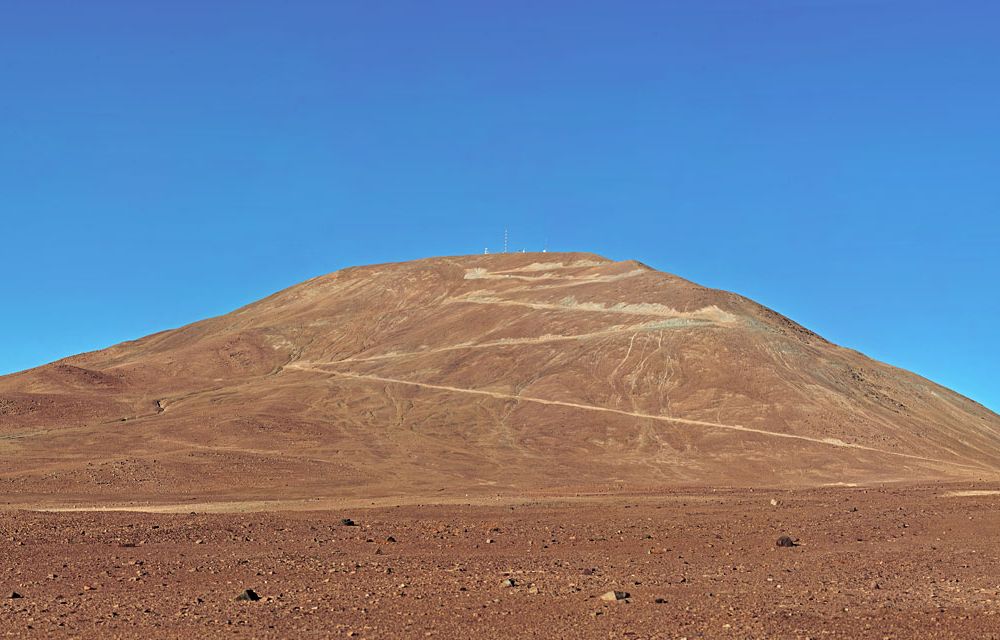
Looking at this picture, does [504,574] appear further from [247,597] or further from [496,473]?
[496,473]

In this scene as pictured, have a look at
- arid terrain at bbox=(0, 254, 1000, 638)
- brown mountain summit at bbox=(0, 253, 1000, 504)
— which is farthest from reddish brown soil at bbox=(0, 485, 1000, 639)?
brown mountain summit at bbox=(0, 253, 1000, 504)

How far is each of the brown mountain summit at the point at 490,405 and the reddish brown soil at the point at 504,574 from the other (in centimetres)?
1735

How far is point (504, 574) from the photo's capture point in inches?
641

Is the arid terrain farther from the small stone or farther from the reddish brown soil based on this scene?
the small stone

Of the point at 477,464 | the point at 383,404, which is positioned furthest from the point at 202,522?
the point at 383,404

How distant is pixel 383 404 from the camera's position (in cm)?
7781

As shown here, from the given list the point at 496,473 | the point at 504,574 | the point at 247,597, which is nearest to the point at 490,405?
the point at 496,473

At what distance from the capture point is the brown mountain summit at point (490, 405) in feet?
172

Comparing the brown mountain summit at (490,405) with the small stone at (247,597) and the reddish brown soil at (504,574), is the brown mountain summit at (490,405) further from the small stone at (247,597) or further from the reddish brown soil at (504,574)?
the small stone at (247,597)

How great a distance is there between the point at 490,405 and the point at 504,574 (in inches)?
2403

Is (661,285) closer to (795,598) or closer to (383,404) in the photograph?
(383,404)

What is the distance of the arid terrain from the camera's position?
45.0 feet

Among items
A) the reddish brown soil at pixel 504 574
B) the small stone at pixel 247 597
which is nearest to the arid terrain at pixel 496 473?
the reddish brown soil at pixel 504 574

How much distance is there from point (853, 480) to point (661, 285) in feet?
162
